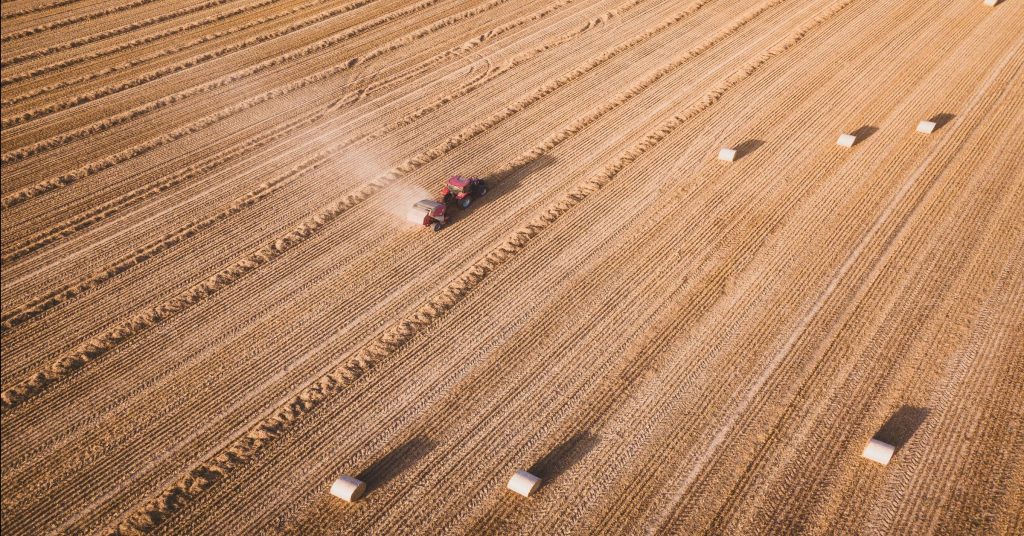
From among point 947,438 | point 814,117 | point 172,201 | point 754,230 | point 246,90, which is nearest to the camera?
point 947,438

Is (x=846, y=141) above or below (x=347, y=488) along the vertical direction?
below

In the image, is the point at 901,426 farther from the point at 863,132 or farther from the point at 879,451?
the point at 863,132

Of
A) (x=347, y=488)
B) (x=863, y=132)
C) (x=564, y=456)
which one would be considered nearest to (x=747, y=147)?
(x=863, y=132)

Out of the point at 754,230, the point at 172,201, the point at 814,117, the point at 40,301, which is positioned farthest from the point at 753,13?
the point at 40,301

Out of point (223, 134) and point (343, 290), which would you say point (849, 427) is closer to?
point (343, 290)

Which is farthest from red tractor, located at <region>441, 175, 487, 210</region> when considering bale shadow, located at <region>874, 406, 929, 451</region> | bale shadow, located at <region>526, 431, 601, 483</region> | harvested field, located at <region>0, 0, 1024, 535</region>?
bale shadow, located at <region>874, 406, 929, 451</region>

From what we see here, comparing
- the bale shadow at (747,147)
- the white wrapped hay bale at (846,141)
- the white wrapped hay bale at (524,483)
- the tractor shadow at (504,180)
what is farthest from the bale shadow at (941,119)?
the white wrapped hay bale at (524,483)
